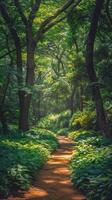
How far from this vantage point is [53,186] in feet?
37.3

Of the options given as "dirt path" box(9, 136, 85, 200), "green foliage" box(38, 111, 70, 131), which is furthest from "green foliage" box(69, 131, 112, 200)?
"green foliage" box(38, 111, 70, 131)

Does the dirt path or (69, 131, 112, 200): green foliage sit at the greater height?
(69, 131, 112, 200): green foliage

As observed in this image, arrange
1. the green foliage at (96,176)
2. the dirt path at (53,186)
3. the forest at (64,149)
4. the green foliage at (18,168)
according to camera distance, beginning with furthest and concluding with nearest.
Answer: the forest at (64,149)
the green foliage at (18,168)
the dirt path at (53,186)
the green foliage at (96,176)

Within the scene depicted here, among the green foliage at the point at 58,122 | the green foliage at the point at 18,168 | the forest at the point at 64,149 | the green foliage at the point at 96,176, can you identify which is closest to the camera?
the green foliage at the point at 96,176

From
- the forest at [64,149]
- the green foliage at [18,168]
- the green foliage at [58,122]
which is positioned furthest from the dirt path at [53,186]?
the green foliage at [58,122]

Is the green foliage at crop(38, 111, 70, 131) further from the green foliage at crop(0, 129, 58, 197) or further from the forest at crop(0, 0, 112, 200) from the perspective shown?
the green foliage at crop(0, 129, 58, 197)

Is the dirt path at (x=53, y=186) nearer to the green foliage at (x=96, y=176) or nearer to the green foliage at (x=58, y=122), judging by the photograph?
the green foliage at (x=96, y=176)

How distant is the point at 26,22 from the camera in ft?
76.8

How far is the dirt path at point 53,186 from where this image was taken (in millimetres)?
9978

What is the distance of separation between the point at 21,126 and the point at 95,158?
35.2ft

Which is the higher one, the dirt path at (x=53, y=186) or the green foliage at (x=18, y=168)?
the green foliage at (x=18, y=168)

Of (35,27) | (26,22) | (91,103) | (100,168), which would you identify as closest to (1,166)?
(100,168)

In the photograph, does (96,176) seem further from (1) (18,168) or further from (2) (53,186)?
(1) (18,168)

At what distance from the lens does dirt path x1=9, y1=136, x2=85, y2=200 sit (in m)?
9.98
